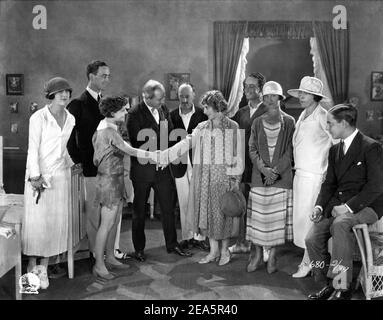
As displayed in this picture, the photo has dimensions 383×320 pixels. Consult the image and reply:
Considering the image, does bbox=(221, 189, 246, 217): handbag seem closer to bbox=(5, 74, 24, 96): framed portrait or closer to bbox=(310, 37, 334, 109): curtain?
bbox=(310, 37, 334, 109): curtain

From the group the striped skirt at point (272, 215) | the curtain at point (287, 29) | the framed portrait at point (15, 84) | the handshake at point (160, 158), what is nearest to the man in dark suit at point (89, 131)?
the handshake at point (160, 158)

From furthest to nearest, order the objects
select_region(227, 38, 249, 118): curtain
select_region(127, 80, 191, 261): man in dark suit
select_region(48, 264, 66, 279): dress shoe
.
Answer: select_region(227, 38, 249, 118): curtain, select_region(127, 80, 191, 261): man in dark suit, select_region(48, 264, 66, 279): dress shoe

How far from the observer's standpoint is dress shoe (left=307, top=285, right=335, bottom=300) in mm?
3399

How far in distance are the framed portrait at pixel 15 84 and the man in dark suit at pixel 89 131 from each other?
239cm

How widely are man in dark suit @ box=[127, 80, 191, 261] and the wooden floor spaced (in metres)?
0.34

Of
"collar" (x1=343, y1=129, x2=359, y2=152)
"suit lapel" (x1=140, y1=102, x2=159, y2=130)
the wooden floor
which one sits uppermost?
"suit lapel" (x1=140, y1=102, x2=159, y2=130)

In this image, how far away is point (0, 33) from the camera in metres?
4.50

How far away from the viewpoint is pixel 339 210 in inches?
132

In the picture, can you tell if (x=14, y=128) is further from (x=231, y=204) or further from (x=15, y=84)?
(x=231, y=204)

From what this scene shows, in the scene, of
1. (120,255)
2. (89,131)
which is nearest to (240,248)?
(120,255)

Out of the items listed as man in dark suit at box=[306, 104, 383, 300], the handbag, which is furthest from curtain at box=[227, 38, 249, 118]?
man in dark suit at box=[306, 104, 383, 300]

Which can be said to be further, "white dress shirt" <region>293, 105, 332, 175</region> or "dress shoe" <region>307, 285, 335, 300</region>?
"white dress shirt" <region>293, 105, 332, 175</region>

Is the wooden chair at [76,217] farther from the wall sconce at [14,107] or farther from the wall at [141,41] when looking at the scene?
the wall sconce at [14,107]

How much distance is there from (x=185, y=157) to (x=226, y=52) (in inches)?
101
